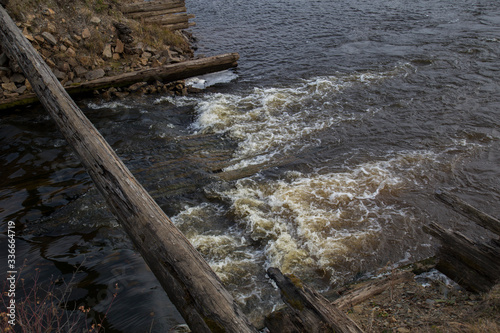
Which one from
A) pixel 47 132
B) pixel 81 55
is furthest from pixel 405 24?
pixel 47 132

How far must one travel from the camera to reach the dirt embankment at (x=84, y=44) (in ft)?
35.2

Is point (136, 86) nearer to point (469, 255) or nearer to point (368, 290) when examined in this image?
point (368, 290)

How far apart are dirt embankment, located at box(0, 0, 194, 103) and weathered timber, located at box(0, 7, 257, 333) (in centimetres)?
485

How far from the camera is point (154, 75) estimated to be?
11.8 m

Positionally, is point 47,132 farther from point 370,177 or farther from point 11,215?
point 370,177

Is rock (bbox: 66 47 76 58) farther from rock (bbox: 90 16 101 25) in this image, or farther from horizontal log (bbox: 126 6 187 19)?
horizontal log (bbox: 126 6 187 19)

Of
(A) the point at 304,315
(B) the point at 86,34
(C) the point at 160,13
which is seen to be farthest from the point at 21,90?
(A) the point at 304,315

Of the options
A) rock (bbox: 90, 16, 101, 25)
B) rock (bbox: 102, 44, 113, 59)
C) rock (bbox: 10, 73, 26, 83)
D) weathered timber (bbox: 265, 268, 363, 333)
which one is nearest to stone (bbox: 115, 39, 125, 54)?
rock (bbox: 102, 44, 113, 59)

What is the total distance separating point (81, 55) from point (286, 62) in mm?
7259

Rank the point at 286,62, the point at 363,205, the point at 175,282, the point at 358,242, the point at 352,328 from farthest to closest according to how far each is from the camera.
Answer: the point at 286,62, the point at 363,205, the point at 358,242, the point at 175,282, the point at 352,328

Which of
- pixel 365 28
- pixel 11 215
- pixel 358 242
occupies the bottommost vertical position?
pixel 358 242

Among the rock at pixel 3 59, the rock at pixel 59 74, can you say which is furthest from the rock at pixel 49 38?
the rock at pixel 3 59

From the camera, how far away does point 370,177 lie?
24.8 feet

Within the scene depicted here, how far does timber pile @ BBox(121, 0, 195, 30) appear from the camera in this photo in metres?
13.6
